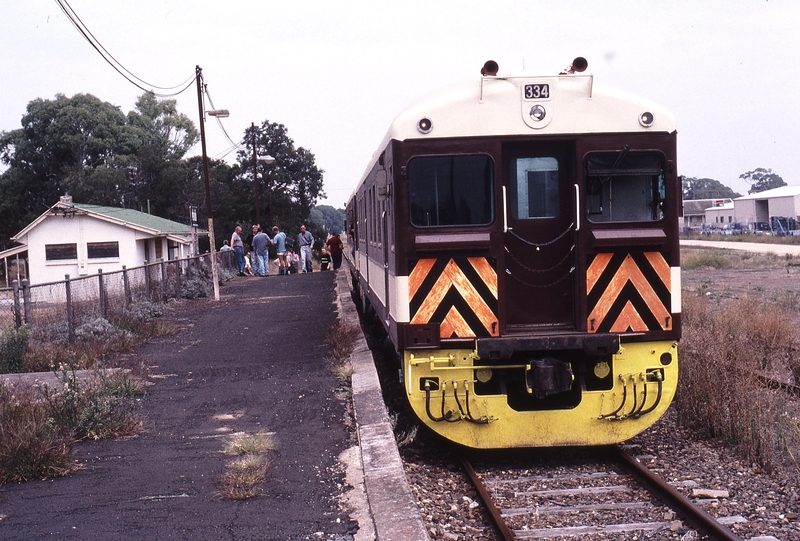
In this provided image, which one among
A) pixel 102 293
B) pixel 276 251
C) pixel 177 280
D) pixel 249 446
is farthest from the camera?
pixel 276 251

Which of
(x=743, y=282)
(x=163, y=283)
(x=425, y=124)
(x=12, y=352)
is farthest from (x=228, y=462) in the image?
(x=743, y=282)

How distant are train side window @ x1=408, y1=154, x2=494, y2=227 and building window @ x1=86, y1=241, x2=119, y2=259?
3594cm

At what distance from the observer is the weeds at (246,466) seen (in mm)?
5496

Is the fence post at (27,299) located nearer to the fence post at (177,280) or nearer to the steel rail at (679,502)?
the fence post at (177,280)

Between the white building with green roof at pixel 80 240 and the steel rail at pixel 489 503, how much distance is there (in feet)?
114

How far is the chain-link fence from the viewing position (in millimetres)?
11742

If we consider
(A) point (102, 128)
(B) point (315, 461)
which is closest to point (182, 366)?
(B) point (315, 461)

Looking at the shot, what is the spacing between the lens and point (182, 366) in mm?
10711

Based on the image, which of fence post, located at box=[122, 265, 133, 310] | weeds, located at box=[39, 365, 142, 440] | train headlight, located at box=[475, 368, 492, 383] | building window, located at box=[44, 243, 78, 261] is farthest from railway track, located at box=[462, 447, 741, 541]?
building window, located at box=[44, 243, 78, 261]

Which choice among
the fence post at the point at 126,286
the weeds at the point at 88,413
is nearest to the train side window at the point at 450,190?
the weeds at the point at 88,413

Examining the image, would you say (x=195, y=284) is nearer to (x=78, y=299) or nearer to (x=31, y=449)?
(x=78, y=299)

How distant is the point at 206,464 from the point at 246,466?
45 centimetres

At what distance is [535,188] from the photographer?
6.81 meters

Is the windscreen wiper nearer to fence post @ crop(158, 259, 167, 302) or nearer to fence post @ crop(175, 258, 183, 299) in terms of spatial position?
fence post @ crop(158, 259, 167, 302)
